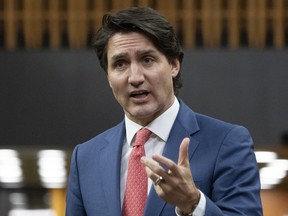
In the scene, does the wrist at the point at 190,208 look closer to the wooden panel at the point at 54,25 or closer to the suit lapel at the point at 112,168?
the suit lapel at the point at 112,168

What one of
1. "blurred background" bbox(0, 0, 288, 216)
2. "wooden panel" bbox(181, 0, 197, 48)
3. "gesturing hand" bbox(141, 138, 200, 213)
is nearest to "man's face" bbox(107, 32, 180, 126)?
"gesturing hand" bbox(141, 138, 200, 213)

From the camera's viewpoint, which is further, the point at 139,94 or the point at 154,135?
the point at 154,135

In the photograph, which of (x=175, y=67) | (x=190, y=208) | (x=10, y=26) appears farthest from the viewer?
(x=10, y=26)

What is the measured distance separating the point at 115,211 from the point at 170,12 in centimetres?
590

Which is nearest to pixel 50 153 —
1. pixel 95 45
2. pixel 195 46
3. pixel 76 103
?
pixel 76 103

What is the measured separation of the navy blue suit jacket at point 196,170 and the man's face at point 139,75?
5.4 inches

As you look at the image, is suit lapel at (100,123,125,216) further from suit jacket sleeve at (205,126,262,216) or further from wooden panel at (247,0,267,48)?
wooden panel at (247,0,267,48)

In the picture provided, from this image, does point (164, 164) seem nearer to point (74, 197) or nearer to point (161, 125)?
point (161, 125)

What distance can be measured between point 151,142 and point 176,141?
0.11 meters

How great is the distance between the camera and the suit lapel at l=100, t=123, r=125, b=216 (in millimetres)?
3344

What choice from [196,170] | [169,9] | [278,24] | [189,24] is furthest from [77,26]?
[196,170]

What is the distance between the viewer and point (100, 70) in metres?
8.74

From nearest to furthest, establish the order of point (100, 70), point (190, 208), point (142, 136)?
1. point (190, 208)
2. point (142, 136)
3. point (100, 70)

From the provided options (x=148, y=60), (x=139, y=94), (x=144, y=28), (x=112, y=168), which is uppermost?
(x=144, y=28)
